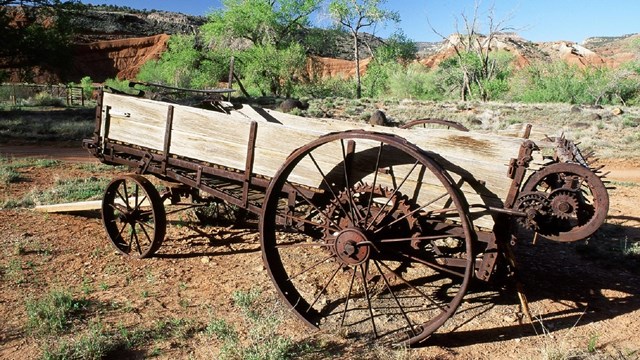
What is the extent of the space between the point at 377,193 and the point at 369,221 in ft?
0.71

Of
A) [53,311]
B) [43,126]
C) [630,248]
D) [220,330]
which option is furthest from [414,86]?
[53,311]

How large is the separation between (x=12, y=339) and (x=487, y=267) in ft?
10.5

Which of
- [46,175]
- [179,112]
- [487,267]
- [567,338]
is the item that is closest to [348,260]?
[487,267]

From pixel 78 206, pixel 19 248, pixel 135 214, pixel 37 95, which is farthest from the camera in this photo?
pixel 37 95

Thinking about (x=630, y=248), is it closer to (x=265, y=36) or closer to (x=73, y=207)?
(x=73, y=207)

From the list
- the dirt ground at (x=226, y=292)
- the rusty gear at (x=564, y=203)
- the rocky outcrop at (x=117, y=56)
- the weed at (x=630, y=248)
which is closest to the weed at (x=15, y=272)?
the dirt ground at (x=226, y=292)

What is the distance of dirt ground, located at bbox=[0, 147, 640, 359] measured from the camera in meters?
3.21

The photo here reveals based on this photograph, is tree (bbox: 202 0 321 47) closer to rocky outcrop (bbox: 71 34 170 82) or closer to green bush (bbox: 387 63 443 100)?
green bush (bbox: 387 63 443 100)

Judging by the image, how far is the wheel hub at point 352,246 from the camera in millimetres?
3172

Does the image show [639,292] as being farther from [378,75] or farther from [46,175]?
[378,75]

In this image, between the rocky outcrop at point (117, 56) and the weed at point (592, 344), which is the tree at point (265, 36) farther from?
the weed at point (592, 344)

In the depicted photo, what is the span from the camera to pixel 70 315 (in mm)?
3498

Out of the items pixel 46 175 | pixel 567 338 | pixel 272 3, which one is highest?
pixel 272 3

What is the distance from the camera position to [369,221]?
3.27 meters
